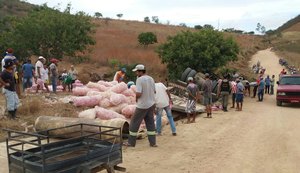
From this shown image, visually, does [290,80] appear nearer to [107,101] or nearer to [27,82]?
[107,101]

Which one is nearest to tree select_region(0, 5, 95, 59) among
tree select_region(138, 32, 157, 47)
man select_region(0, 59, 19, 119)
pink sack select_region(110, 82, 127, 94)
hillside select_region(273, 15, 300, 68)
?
pink sack select_region(110, 82, 127, 94)

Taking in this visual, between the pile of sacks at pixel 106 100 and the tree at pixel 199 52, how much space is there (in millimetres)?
9919

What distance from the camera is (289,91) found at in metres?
20.6

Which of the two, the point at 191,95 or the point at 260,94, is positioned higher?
the point at 191,95

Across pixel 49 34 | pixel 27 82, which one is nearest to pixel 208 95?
pixel 27 82

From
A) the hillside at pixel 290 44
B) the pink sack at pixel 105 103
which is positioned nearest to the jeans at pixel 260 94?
the pink sack at pixel 105 103

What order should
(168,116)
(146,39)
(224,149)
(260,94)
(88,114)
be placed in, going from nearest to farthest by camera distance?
(224,149) < (168,116) < (88,114) < (260,94) < (146,39)

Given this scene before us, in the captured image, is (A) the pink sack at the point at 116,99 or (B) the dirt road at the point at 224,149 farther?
(A) the pink sack at the point at 116,99

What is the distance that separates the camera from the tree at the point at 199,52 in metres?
25.0

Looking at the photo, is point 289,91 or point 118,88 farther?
point 289,91

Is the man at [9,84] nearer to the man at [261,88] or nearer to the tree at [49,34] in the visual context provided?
the tree at [49,34]

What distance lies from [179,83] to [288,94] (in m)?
5.80

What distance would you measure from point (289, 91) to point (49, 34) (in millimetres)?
14603

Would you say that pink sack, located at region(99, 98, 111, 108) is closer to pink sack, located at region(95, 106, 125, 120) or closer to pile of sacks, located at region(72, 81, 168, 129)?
pile of sacks, located at region(72, 81, 168, 129)
